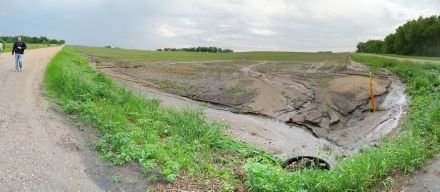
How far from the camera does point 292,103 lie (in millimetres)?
20891

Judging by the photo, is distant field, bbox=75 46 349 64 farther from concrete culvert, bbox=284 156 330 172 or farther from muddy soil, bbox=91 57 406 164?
concrete culvert, bbox=284 156 330 172

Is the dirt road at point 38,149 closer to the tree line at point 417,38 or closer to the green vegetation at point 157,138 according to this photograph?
the green vegetation at point 157,138

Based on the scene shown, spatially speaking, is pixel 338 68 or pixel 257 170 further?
pixel 338 68

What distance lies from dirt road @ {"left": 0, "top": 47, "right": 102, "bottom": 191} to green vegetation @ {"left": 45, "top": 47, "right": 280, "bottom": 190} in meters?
0.62

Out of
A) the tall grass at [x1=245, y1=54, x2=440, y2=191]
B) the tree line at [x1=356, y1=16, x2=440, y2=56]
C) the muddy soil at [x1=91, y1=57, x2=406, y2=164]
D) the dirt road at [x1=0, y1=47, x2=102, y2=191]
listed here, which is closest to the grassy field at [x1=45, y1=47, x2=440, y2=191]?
the tall grass at [x1=245, y1=54, x2=440, y2=191]

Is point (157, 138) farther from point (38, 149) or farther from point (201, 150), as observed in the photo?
point (38, 149)

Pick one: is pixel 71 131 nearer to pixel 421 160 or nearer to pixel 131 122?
pixel 131 122

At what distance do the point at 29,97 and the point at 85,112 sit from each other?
288 centimetres

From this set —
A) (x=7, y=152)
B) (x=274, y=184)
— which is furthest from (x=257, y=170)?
(x=7, y=152)

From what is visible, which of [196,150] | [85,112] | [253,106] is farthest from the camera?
[253,106]

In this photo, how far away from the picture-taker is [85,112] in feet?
39.0

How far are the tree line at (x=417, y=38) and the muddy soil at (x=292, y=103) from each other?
113 ft

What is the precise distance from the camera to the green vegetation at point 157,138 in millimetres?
8391

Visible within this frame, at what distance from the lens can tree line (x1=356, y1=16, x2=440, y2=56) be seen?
198 feet
